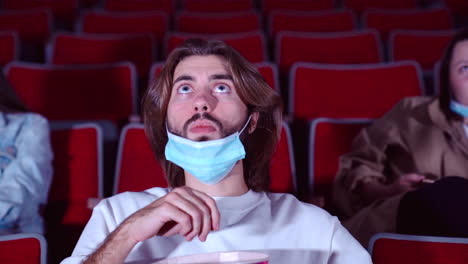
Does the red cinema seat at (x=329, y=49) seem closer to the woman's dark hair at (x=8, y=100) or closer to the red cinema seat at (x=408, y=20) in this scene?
the red cinema seat at (x=408, y=20)

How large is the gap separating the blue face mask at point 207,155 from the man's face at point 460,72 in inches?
18.8

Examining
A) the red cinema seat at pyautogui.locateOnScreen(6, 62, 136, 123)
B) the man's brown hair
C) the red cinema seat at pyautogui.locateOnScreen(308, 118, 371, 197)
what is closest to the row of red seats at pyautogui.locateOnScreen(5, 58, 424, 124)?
the red cinema seat at pyautogui.locateOnScreen(6, 62, 136, 123)

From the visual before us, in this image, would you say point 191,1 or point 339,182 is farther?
point 191,1

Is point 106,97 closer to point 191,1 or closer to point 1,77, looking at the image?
point 1,77

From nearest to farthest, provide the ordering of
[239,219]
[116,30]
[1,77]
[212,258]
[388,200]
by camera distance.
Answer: [212,258]
[239,219]
[388,200]
[1,77]
[116,30]

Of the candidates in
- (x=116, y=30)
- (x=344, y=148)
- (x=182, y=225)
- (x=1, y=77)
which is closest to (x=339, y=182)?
(x=344, y=148)

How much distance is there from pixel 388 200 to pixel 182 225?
0.42 m

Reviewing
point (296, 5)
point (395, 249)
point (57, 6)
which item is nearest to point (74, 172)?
point (395, 249)

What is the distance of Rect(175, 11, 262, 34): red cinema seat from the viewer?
5.70 feet

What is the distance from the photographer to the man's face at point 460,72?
88 centimetres

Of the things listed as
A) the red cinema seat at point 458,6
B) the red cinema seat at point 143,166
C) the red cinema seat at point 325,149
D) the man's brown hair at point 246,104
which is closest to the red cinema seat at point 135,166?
the red cinema seat at point 143,166

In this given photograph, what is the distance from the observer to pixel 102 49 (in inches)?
57.9

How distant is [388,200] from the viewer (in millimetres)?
778

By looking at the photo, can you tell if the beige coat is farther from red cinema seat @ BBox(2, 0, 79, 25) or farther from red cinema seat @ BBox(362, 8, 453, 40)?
red cinema seat @ BBox(2, 0, 79, 25)
